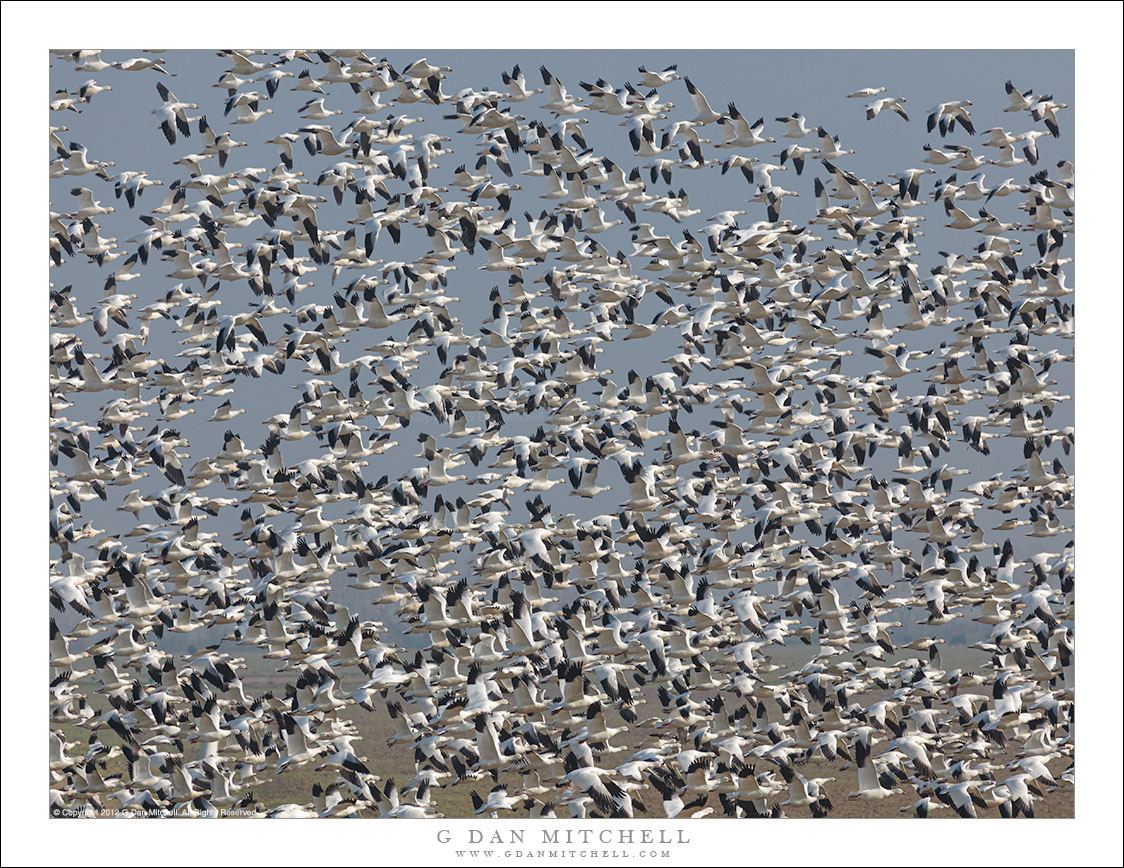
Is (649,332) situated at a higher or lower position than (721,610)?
higher

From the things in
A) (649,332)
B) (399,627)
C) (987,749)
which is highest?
(649,332)

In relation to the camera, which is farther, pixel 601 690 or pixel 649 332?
pixel 649 332

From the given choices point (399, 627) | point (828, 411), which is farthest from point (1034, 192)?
point (399, 627)

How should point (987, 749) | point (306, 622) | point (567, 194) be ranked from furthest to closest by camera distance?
point (567, 194) → point (306, 622) → point (987, 749)

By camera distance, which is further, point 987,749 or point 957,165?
point 957,165

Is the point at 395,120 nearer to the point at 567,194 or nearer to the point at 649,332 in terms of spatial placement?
the point at 567,194

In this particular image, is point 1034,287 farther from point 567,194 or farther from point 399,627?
point 399,627

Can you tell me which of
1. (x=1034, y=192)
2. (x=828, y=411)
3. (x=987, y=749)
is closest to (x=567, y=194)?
(x=828, y=411)

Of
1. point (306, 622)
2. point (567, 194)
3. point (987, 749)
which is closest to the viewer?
point (987, 749)

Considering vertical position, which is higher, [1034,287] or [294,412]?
[1034,287]
